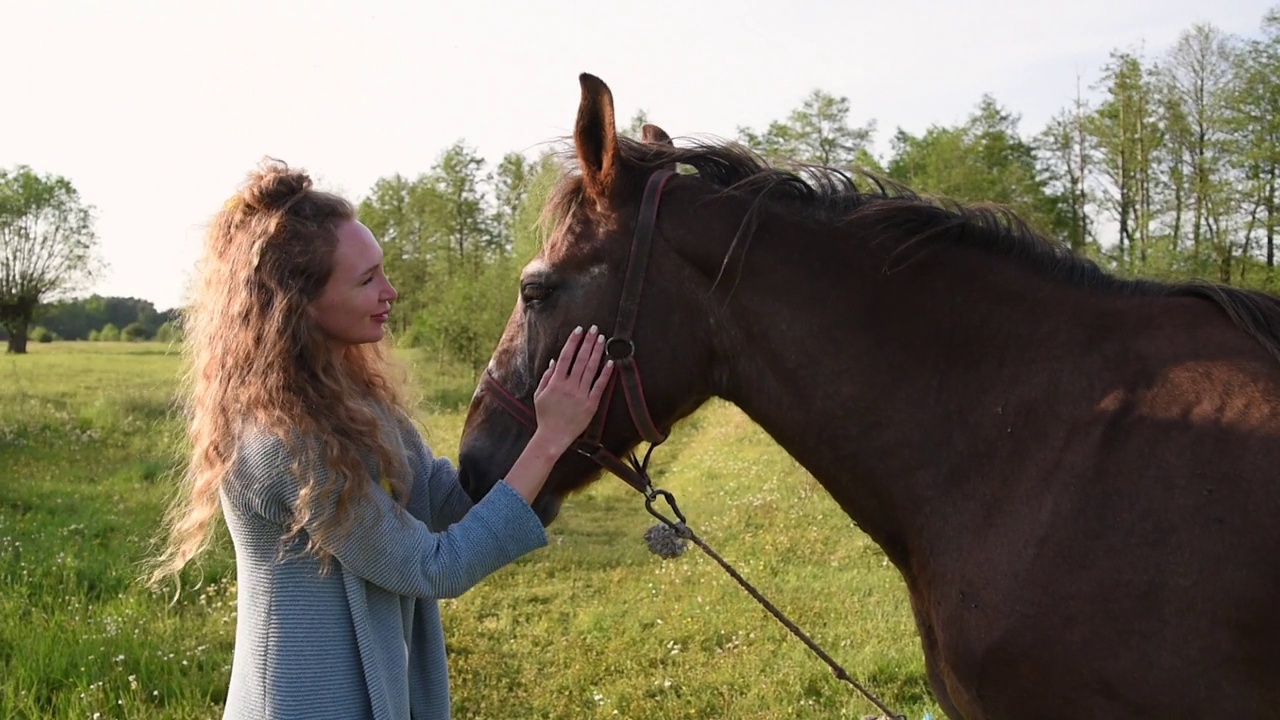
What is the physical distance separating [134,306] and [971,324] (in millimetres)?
96337

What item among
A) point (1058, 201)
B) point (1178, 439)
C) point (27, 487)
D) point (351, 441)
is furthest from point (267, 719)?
point (1058, 201)

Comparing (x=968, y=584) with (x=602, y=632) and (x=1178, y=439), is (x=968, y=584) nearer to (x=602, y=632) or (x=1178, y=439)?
(x=1178, y=439)

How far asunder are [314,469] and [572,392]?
2.19ft

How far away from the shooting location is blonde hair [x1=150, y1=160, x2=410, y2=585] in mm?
1959

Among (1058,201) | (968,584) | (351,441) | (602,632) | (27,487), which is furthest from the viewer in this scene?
(1058,201)

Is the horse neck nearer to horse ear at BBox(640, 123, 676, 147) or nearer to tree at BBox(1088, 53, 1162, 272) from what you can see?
horse ear at BBox(640, 123, 676, 147)

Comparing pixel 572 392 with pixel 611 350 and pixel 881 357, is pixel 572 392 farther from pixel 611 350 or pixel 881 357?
pixel 881 357

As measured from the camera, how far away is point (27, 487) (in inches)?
362

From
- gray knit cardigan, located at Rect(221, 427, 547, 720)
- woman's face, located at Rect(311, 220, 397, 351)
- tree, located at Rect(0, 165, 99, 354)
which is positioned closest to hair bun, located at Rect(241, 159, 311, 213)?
woman's face, located at Rect(311, 220, 397, 351)

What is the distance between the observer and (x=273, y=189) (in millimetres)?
2205

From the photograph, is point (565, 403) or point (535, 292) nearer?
point (565, 403)

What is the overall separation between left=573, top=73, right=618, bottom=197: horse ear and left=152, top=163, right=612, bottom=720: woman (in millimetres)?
443

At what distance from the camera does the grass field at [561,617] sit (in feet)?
15.7

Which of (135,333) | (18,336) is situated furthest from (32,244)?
(135,333)
